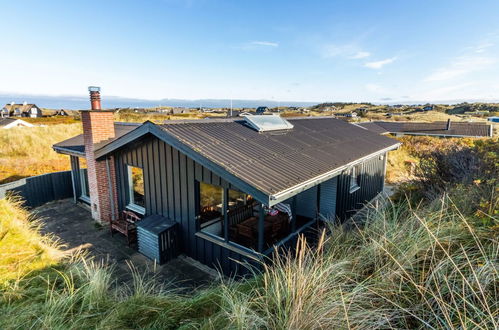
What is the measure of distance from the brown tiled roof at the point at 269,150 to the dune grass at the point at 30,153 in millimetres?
13787

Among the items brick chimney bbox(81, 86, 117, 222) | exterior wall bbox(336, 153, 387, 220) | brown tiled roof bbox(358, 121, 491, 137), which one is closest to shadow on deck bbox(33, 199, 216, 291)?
brick chimney bbox(81, 86, 117, 222)

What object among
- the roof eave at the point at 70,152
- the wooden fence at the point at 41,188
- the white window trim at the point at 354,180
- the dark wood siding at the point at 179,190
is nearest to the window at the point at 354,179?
the white window trim at the point at 354,180

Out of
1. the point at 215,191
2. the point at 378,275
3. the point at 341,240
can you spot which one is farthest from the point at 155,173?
the point at 378,275

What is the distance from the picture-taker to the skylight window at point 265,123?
321 inches

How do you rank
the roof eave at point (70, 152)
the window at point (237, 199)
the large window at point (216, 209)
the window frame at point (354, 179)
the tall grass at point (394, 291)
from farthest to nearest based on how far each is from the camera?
1. the roof eave at point (70, 152)
2. the window frame at point (354, 179)
3. the window at point (237, 199)
4. the large window at point (216, 209)
5. the tall grass at point (394, 291)

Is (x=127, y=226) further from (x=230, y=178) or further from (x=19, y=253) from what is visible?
(x=230, y=178)

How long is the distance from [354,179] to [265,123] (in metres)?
3.96

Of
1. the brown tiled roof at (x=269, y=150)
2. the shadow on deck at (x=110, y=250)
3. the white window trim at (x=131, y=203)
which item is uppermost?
the brown tiled roof at (x=269, y=150)

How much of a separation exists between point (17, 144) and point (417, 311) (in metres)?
28.4

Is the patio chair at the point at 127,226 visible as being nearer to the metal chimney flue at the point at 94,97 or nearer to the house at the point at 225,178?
the house at the point at 225,178

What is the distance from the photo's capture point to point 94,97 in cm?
850

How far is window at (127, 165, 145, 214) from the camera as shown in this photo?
26.9ft

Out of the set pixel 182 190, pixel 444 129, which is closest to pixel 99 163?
pixel 182 190

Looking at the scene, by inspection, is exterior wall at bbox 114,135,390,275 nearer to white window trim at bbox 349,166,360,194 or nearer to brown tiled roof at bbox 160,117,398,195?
brown tiled roof at bbox 160,117,398,195
